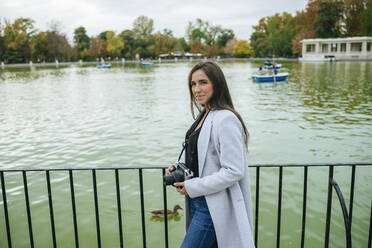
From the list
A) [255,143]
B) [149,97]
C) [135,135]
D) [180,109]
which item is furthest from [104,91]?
[255,143]

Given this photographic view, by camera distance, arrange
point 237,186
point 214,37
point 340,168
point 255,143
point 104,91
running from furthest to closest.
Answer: point 214,37 < point 104,91 < point 255,143 < point 340,168 < point 237,186

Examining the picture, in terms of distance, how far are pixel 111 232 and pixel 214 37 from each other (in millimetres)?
105591

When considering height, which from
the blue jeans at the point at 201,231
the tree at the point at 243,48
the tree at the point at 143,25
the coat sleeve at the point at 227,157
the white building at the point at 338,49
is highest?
the tree at the point at 143,25

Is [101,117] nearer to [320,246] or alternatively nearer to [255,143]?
[255,143]

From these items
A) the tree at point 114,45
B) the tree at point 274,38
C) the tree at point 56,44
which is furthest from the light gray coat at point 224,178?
the tree at point 114,45

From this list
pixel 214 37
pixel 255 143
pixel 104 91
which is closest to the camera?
pixel 255 143

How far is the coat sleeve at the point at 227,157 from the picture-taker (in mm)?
1905

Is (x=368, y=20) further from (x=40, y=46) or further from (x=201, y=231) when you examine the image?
(x=201, y=231)

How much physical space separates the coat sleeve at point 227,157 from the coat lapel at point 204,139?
0.05 meters

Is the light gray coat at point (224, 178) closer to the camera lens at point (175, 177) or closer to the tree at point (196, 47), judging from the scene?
the camera lens at point (175, 177)

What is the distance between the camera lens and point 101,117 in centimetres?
1431

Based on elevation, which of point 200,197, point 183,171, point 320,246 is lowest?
point 320,246

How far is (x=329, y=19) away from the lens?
227 ft

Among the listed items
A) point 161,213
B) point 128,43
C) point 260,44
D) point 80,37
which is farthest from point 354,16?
point 161,213
